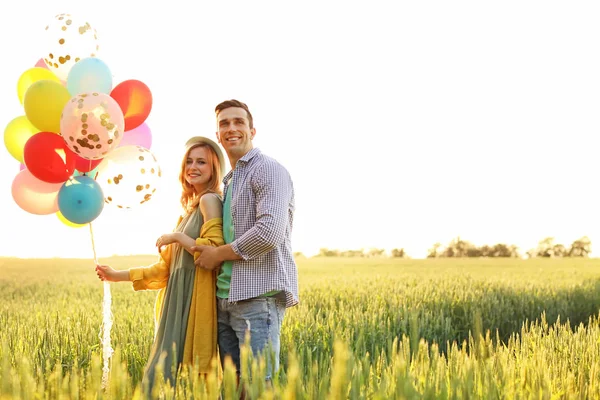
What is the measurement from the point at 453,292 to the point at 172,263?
6.92 meters

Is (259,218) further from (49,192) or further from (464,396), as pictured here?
(49,192)

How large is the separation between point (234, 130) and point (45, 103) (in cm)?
166

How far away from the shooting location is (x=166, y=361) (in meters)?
3.63

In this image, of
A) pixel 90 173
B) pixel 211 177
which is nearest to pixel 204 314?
pixel 211 177

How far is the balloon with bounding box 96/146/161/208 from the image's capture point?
4.57m

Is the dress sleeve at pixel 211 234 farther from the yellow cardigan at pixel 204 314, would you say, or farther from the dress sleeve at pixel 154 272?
the dress sleeve at pixel 154 272

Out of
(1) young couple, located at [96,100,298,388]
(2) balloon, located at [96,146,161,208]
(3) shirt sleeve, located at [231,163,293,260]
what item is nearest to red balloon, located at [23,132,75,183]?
(2) balloon, located at [96,146,161,208]

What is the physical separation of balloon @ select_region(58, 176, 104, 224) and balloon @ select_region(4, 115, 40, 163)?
69 centimetres

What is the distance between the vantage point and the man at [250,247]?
3391 millimetres

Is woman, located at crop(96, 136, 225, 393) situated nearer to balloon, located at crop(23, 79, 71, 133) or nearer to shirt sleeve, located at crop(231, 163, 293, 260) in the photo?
shirt sleeve, located at crop(231, 163, 293, 260)

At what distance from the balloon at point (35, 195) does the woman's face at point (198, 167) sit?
1.44m

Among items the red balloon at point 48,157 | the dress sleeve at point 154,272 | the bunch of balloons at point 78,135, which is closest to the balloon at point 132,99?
the bunch of balloons at point 78,135

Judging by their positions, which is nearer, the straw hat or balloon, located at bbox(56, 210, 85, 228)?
the straw hat

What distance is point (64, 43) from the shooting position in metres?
4.74
